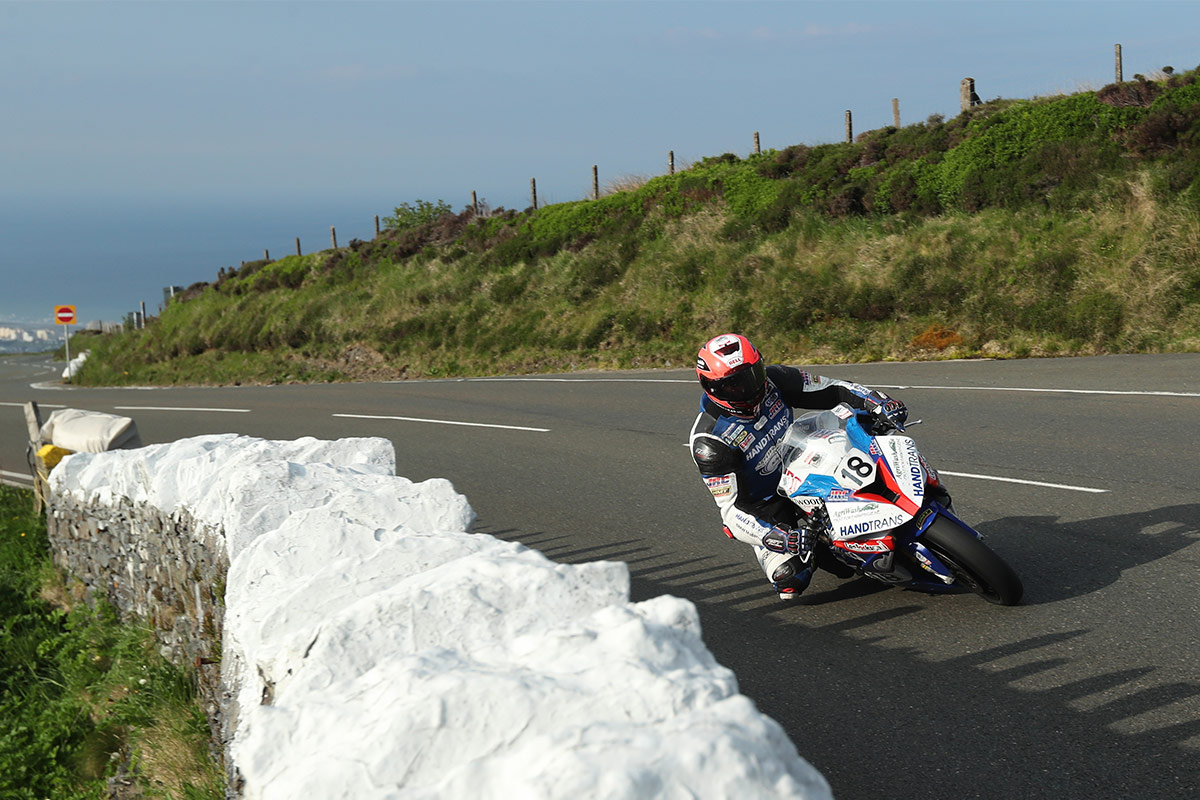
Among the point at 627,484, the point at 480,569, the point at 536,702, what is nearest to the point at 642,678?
the point at 536,702

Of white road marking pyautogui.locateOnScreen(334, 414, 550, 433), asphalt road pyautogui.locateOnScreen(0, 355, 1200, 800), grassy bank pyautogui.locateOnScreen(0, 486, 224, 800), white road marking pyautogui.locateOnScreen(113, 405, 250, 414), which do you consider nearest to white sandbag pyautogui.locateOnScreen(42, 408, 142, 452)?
grassy bank pyautogui.locateOnScreen(0, 486, 224, 800)

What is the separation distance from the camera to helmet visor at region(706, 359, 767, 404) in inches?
243

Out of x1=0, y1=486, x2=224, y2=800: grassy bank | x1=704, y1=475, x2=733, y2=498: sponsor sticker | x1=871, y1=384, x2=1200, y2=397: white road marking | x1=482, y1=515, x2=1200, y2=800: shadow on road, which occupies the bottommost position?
x1=0, y1=486, x2=224, y2=800: grassy bank

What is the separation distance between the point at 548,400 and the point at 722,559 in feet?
32.9

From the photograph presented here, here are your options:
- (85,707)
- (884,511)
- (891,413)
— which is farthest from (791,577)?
(85,707)

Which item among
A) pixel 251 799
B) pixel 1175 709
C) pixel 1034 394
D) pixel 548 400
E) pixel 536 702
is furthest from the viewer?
pixel 548 400

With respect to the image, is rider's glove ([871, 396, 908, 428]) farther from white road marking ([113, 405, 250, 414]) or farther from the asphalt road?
white road marking ([113, 405, 250, 414])

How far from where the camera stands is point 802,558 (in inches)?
240

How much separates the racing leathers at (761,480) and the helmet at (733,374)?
0.34 feet

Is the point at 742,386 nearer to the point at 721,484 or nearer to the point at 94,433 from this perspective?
the point at 721,484

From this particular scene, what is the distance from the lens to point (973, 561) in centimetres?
566

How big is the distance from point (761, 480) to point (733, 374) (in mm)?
745

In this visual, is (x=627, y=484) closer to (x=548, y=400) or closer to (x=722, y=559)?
(x=722, y=559)

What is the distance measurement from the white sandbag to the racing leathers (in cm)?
572
